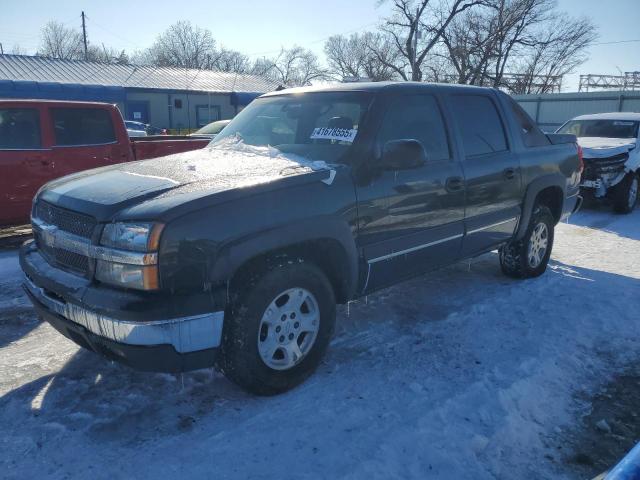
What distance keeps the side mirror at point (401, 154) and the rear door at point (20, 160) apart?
5358 mm

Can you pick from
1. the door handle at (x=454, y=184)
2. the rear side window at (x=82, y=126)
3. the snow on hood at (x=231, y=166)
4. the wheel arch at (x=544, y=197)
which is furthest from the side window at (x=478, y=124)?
the rear side window at (x=82, y=126)

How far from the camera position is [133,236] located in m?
2.59

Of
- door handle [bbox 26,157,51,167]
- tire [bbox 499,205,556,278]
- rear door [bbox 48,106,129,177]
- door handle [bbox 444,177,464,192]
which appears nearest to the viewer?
door handle [bbox 444,177,464,192]

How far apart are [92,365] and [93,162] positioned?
14.9ft

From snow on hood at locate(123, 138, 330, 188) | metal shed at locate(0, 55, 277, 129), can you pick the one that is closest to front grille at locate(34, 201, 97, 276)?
snow on hood at locate(123, 138, 330, 188)

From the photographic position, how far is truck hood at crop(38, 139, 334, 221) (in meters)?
2.79

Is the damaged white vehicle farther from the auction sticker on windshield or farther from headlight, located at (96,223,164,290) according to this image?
headlight, located at (96,223,164,290)

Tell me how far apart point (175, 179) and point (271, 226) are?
27.6 inches

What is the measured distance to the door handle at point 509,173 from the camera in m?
4.66

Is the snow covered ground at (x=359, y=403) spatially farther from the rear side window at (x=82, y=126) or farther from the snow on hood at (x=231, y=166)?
the rear side window at (x=82, y=126)

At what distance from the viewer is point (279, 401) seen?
314 cm

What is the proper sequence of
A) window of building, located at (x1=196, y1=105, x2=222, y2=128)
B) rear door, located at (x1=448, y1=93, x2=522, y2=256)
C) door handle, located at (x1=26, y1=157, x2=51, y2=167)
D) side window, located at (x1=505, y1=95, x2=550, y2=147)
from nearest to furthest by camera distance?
rear door, located at (x1=448, y1=93, x2=522, y2=256) < side window, located at (x1=505, y1=95, x2=550, y2=147) < door handle, located at (x1=26, y1=157, x2=51, y2=167) < window of building, located at (x1=196, y1=105, x2=222, y2=128)

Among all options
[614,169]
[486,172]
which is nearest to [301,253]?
[486,172]

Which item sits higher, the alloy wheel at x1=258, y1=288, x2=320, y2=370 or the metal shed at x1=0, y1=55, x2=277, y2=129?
the metal shed at x1=0, y1=55, x2=277, y2=129
